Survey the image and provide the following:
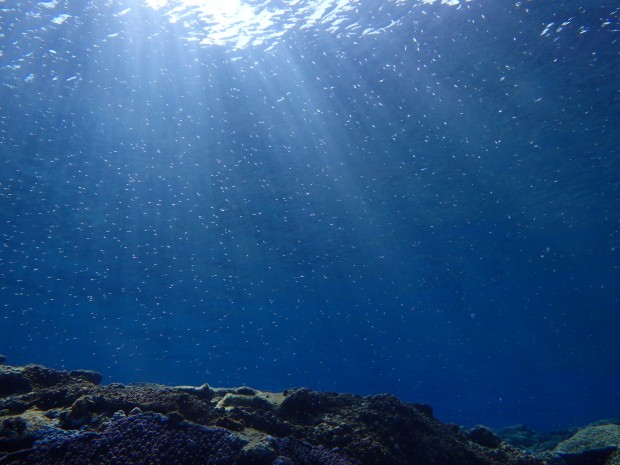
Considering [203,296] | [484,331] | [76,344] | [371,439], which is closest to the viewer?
[371,439]

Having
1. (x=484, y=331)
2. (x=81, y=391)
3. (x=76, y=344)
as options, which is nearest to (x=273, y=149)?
(x=81, y=391)

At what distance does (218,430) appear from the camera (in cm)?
432

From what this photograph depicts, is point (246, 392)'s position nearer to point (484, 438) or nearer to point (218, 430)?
point (218, 430)

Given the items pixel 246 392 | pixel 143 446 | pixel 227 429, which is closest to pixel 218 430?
pixel 227 429

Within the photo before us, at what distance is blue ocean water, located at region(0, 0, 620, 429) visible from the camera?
15789 millimetres

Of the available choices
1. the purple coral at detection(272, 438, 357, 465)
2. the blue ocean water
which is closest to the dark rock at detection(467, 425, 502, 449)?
the purple coral at detection(272, 438, 357, 465)

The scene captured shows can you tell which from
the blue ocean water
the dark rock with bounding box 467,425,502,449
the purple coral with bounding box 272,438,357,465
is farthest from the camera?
the blue ocean water

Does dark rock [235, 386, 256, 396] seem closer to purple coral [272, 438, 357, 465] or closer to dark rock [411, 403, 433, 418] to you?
purple coral [272, 438, 357, 465]

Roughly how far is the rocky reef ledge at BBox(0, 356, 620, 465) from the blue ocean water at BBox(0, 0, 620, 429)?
46.3ft

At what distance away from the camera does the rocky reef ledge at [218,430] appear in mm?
3873

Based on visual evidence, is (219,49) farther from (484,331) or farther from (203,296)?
(484,331)

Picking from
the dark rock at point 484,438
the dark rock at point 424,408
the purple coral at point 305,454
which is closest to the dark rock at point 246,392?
the purple coral at point 305,454

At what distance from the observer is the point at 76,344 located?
54.5 metres

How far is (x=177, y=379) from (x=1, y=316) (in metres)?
42.6
